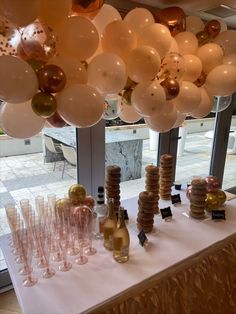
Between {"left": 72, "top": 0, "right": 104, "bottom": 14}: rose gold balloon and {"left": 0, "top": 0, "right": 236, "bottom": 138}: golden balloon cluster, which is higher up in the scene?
{"left": 72, "top": 0, "right": 104, "bottom": 14}: rose gold balloon

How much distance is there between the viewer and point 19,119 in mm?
1149

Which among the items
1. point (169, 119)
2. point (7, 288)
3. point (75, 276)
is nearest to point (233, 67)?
point (169, 119)

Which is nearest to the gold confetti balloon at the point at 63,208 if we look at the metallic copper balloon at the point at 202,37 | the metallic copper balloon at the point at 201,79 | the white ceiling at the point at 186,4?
the metallic copper balloon at the point at 201,79

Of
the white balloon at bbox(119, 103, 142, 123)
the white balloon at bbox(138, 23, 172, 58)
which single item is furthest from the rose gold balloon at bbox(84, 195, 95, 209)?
the white balloon at bbox(138, 23, 172, 58)

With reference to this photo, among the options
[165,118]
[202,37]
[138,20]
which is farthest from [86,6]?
[202,37]

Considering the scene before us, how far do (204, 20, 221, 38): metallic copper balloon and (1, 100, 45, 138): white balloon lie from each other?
1.20 metres

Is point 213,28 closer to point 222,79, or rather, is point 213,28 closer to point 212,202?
point 222,79

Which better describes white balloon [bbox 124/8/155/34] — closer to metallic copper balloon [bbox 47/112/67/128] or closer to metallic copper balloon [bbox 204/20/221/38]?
metallic copper balloon [bbox 204/20/221/38]

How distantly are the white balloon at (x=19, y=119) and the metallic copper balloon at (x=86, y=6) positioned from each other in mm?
486

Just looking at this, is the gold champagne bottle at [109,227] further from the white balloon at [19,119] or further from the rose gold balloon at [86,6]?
the rose gold balloon at [86,6]

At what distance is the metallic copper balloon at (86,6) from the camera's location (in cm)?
107

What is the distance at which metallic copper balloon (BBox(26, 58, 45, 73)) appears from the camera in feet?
3.33

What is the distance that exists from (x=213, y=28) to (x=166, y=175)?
1021 mm

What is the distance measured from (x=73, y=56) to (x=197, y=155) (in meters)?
3.62
